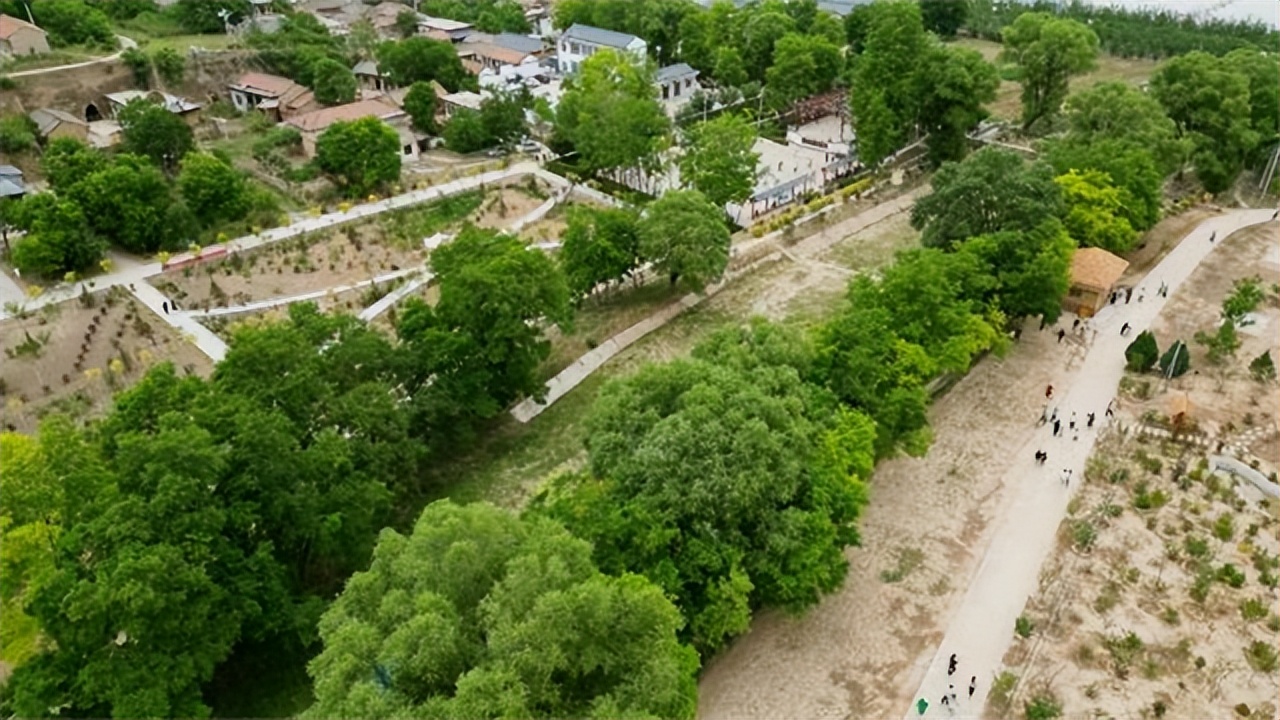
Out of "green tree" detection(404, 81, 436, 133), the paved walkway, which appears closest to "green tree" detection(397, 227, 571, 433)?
the paved walkway

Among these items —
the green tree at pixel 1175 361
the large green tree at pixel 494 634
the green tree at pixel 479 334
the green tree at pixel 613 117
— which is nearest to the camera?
the large green tree at pixel 494 634

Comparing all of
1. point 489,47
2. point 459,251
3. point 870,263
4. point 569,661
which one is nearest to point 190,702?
point 569,661

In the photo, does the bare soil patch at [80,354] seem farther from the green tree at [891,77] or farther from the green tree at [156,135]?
the green tree at [891,77]

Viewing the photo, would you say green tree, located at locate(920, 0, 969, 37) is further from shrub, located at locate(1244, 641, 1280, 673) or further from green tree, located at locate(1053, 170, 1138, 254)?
shrub, located at locate(1244, 641, 1280, 673)

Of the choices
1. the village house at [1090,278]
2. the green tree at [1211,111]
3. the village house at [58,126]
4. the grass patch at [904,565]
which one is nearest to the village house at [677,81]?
the green tree at [1211,111]

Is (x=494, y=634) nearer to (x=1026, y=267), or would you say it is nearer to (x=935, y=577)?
(x=935, y=577)

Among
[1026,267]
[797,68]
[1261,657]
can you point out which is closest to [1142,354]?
[1026,267]

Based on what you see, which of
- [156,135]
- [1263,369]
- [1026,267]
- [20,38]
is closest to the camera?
[1026,267]
